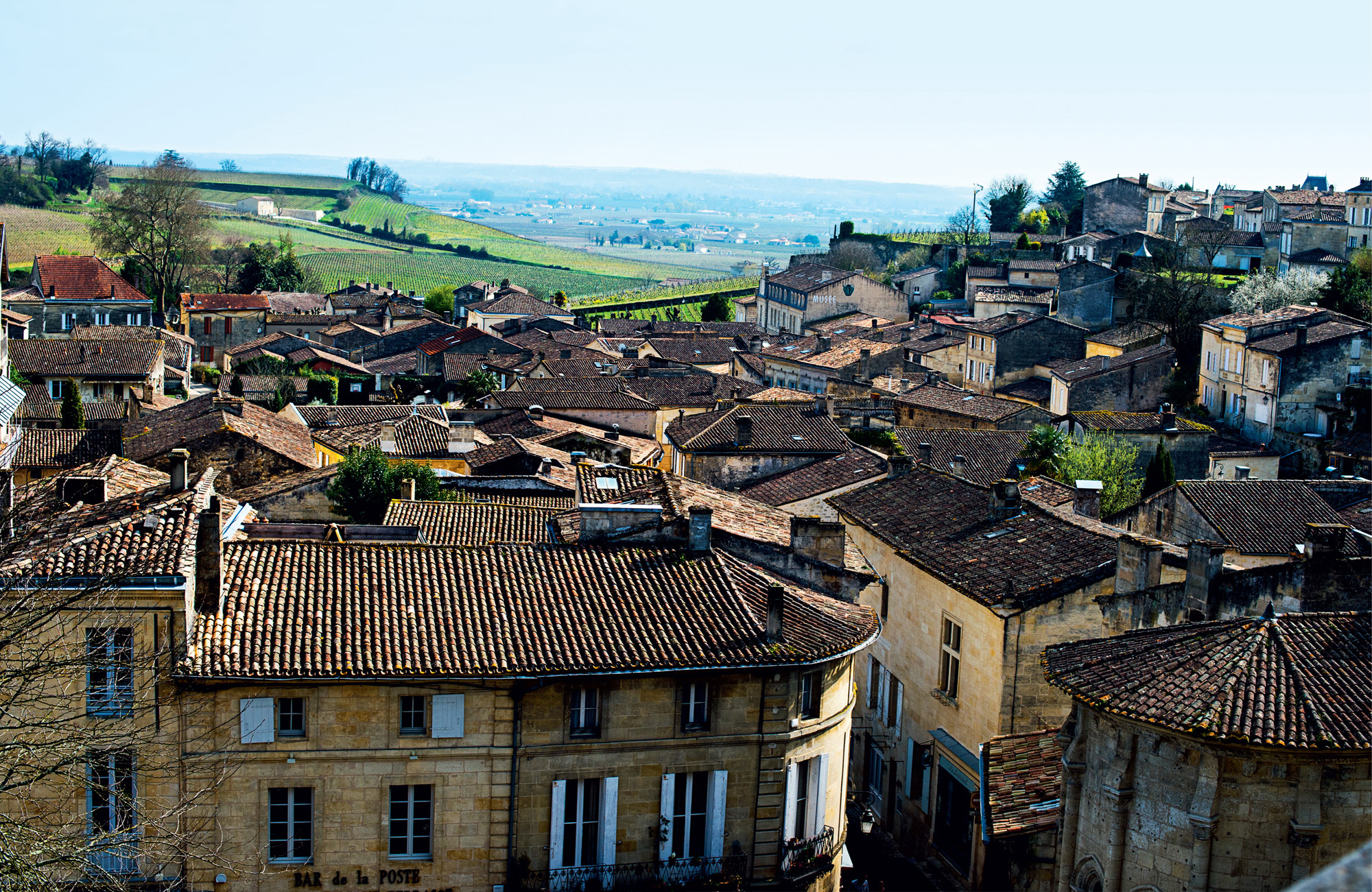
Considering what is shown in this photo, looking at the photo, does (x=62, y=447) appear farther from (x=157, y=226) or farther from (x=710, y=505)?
(x=157, y=226)

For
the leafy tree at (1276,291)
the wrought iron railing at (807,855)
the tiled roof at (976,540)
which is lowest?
the wrought iron railing at (807,855)

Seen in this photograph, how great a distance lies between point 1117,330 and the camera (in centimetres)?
7556

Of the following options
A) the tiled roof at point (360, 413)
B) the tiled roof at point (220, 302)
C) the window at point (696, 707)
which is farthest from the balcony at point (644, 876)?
the tiled roof at point (220, 302)

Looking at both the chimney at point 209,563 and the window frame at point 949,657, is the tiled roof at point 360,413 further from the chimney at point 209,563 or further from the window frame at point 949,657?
the chimney at point 209,563

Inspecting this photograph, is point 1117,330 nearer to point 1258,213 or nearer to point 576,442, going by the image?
point 1258,213

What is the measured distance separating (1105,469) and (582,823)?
109 ft

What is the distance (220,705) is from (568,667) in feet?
15.3

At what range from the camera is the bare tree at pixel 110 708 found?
1789 cm

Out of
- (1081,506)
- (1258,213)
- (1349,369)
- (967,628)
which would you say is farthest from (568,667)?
(1258,213)

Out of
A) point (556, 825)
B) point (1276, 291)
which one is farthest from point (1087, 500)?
point (1276, 291)

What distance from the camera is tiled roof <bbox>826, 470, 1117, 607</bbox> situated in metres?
25.6

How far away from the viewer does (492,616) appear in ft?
69.6

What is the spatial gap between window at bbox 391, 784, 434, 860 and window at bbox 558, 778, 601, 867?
74.9 inches

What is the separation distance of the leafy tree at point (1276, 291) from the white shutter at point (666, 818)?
5610 cm
